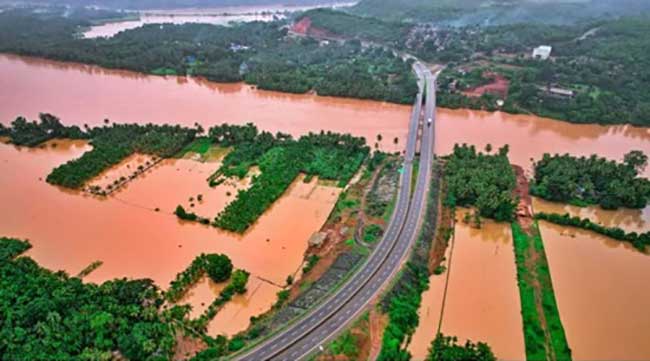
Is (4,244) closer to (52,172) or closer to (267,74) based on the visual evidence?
(52,172)

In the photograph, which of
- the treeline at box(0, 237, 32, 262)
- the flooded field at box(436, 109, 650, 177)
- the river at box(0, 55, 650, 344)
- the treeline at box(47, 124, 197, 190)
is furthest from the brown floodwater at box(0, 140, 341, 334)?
the flooded field at box(436, 109, 650, 177)

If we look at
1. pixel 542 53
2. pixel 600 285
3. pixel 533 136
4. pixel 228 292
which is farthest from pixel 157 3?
pixel 600 285

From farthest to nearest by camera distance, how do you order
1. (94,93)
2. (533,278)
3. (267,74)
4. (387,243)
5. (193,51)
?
(193,51) → (267,74) → (94,93) → (387,243) → (533,278)

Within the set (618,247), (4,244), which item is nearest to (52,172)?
(4,244)

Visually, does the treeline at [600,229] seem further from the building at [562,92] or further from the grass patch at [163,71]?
the grass patch at [163,71]

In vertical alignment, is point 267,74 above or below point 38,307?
above

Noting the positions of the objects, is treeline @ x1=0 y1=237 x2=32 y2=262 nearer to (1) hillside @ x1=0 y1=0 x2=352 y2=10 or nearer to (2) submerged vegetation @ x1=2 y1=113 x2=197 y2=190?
(2) submerged vegetation @ x1=2 y1=113 x2=197 y2=190

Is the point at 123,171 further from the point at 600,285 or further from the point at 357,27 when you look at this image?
the point at 357,27
